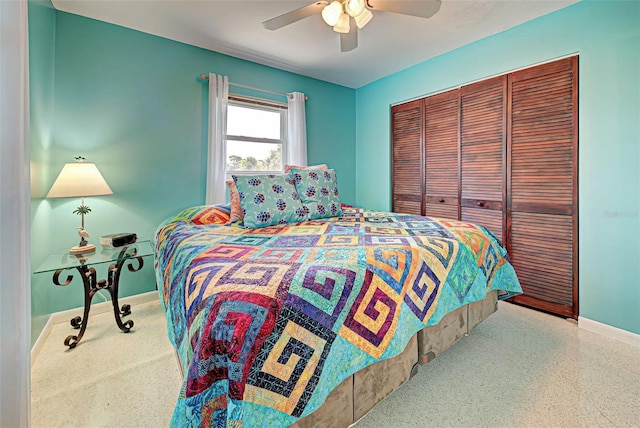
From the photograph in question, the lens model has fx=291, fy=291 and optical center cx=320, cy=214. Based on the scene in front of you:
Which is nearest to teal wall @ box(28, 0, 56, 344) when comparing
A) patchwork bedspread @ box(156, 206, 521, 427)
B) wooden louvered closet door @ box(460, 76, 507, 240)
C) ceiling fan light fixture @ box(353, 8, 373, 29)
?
patchwork bedspread @ box(156, 206, 521, 427)

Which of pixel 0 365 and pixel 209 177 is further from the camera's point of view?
pixel 209 177

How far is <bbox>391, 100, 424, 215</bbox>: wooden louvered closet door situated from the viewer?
360cm

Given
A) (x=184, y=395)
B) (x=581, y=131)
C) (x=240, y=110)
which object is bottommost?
(x=184, y=395)

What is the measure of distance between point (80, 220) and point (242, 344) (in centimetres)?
242

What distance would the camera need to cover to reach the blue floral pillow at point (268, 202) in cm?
215

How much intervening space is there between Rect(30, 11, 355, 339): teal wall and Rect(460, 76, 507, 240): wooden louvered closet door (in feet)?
7.86

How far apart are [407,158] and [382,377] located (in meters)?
2.97

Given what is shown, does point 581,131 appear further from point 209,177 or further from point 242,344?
point 209,177

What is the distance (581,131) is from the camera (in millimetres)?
2283

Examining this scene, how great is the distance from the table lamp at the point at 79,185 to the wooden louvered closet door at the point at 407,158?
3.15m

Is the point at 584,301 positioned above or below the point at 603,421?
above

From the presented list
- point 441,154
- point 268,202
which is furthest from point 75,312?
point 441,154

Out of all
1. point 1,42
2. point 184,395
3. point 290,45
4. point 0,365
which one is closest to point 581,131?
point 290,45

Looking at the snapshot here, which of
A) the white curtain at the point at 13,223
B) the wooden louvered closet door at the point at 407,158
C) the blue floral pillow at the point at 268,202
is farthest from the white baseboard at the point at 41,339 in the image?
the wooden louvered closet door at the point at 407,158
